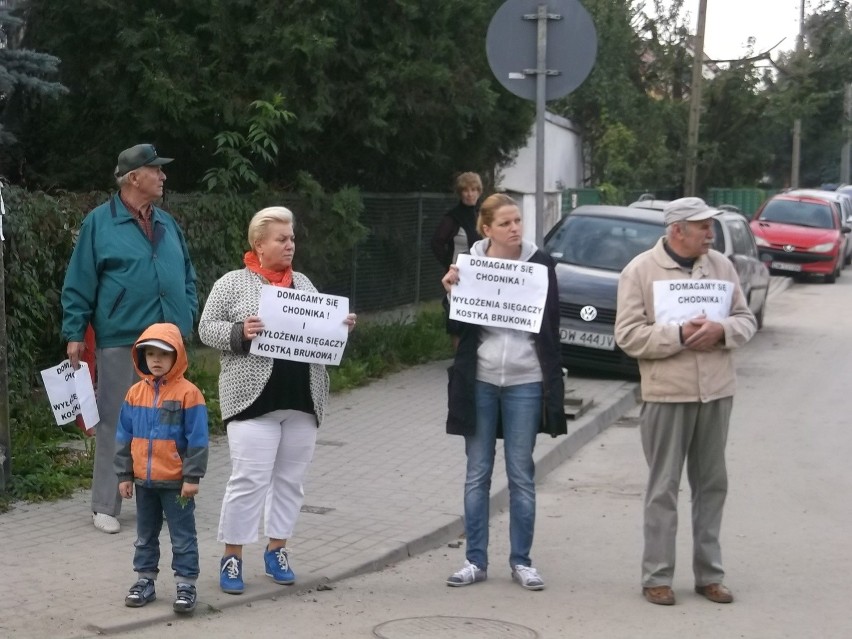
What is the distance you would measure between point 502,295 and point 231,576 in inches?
69.8

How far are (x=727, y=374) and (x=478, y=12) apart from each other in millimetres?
8516

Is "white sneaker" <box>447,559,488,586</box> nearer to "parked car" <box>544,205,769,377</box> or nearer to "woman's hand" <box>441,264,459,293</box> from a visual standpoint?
"woman's hand" <box>441,264,459,293</box>

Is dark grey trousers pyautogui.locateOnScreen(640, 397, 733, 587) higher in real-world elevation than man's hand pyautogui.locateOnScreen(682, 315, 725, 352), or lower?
lower

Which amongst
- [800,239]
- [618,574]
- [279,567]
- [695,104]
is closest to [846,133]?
[695,104]

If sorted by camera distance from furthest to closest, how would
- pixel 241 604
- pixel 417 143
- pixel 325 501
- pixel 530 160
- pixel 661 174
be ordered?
pixel 661 174
pixel 530 160
pixel 417 143
pixel 325 501
pixel 241 604

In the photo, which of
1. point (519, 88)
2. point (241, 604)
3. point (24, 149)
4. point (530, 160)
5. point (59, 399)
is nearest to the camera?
point (241, 604)

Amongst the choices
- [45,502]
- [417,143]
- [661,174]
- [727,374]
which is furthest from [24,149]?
[661,174]

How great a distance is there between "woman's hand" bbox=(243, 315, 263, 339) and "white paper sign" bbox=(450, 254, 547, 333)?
95 cm

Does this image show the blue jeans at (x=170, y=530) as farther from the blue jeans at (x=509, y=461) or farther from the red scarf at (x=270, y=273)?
the blue jeans at (x=509, y=461)

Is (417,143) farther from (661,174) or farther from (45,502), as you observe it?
(661,174)

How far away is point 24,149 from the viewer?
1336cm

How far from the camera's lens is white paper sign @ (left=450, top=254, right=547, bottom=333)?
6367mm

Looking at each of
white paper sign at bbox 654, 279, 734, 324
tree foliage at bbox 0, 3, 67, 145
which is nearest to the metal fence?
tree foliage at bbox 0, 3, 67, 145

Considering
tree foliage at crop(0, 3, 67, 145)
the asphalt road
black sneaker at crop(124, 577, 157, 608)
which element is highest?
tree foliage at crop(0, 3, 67, 145)
